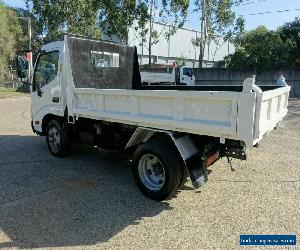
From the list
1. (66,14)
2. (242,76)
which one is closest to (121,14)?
(66,14)

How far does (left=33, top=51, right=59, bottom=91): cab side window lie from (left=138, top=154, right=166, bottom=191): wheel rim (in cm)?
314

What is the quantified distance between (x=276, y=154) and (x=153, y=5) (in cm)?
2499

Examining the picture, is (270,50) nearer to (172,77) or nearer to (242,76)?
(242,76)

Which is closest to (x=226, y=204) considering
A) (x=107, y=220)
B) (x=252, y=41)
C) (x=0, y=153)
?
(x=107, y=220)

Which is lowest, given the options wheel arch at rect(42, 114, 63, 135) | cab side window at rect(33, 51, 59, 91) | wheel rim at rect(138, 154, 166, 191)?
wheel rim at rect(138, 154, 166, 191)

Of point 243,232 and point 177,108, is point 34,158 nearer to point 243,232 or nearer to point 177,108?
point 177,108

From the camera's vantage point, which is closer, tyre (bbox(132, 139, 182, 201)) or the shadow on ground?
the shadow on ground

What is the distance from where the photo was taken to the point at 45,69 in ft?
24.7

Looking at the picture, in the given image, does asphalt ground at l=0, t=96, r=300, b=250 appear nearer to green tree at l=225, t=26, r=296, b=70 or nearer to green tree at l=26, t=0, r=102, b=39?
green tree at l=225, t=26, r=296, b=70

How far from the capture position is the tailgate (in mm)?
3975

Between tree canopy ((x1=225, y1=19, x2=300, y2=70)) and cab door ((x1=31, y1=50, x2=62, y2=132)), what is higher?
tree canopy ((x1=225, y1=19, x2=300, y2=70))

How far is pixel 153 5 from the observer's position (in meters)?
29.8

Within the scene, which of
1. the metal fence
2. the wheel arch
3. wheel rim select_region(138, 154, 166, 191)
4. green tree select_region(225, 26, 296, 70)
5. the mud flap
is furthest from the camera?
green tree select_region(225, 26, 296, 70)

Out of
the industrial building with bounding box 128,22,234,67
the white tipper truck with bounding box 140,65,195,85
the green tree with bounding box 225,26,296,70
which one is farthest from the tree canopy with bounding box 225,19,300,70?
the industrial building with bounding box 128,22,234,67
